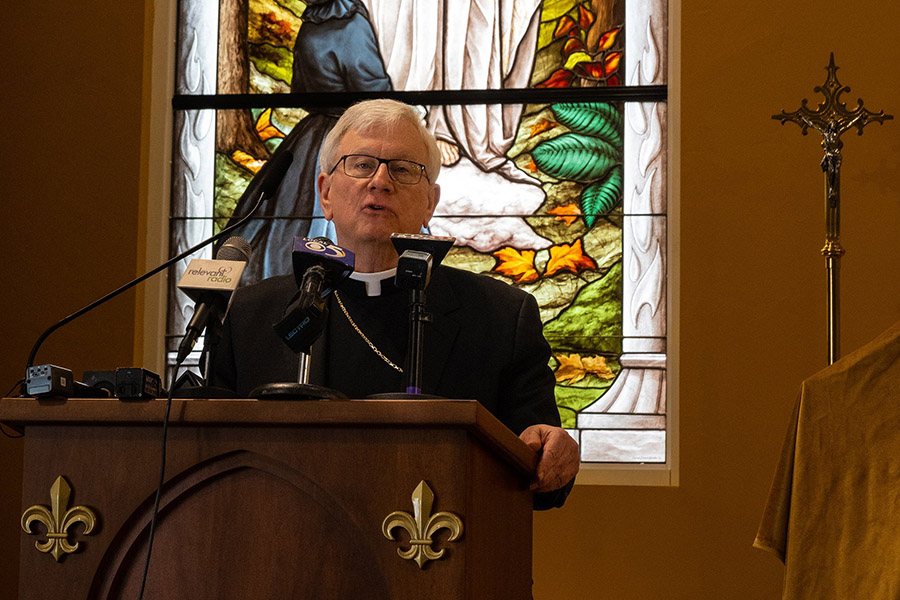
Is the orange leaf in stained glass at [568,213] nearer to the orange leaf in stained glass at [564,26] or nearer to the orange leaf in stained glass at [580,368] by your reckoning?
the orange leaf in stained glass at [580,368]

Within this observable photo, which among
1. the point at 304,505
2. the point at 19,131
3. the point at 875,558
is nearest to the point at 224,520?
the point at 304,505

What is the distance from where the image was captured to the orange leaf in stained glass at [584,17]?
4.59 meters

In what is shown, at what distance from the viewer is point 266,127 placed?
4.71 m

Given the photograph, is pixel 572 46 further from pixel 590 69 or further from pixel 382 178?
pixel 382 178

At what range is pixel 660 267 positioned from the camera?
4367mm

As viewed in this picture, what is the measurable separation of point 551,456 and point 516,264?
7.77 ft

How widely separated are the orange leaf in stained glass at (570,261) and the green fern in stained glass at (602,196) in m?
0.11

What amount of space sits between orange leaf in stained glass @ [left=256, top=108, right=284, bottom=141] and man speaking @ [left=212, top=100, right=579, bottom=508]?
1.89 meters

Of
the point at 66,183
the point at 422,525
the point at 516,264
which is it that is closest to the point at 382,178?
the point at 422,525

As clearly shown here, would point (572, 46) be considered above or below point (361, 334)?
above

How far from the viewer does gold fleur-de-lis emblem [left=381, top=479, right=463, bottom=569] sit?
1552mm

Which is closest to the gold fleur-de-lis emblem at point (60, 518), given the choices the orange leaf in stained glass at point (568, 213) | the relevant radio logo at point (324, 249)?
the relevant radio logo at point (324, 249)

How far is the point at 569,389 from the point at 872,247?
1.19 metres

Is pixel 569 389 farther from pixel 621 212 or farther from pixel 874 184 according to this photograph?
pixel 874 184
